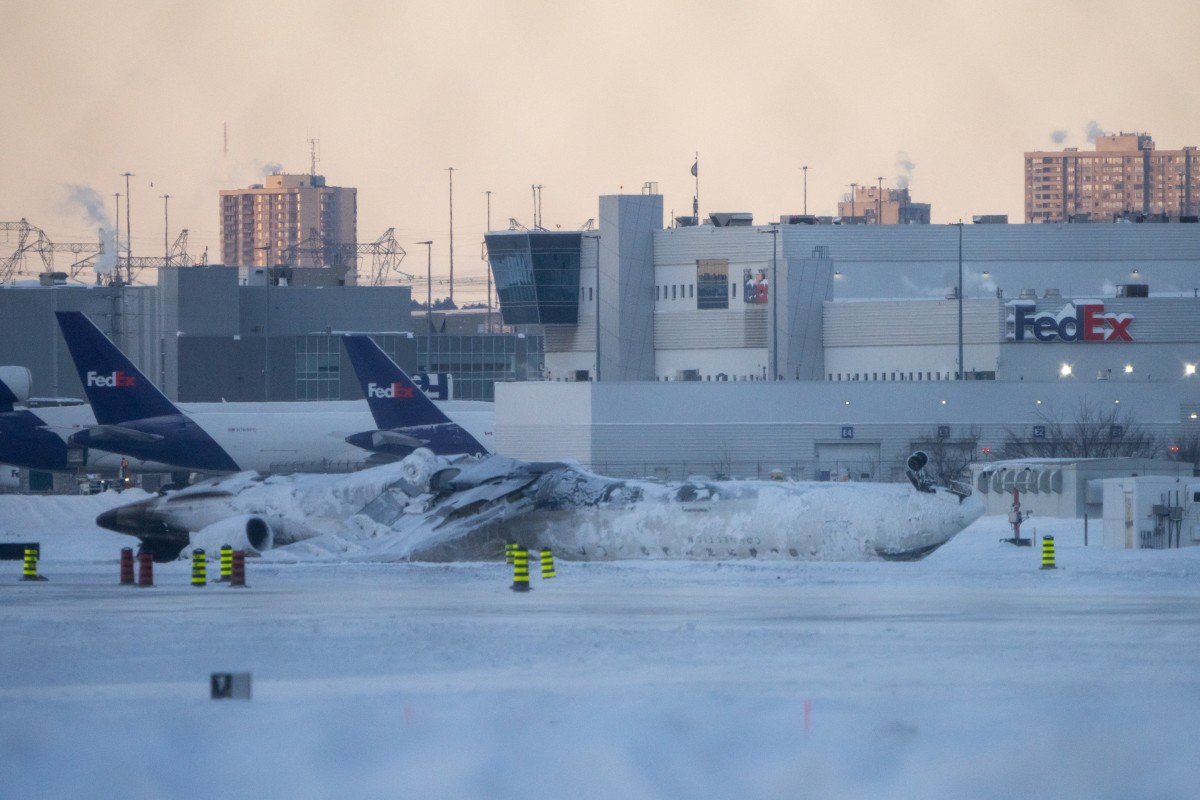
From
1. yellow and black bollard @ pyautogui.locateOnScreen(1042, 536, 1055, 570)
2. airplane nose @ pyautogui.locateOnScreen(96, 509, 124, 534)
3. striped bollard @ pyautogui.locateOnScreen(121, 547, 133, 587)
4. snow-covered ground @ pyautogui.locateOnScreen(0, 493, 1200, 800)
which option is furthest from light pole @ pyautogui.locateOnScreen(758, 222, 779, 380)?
snow-covered ground @ pyautogui.locateOnScreen(0, 493, 1200, 800)

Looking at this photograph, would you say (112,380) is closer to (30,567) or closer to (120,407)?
(120,407)

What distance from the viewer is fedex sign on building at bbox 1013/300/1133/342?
98188mm

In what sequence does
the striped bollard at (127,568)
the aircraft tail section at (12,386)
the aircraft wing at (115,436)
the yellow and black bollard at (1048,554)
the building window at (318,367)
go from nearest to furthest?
1. the striped bollard at (127,568)
2. the yellow and black bollard at (1048,554)
3. the aircraft tail section at (12,386)
4. the aircraft wing at (115,436)
5. the building window at (318,367)

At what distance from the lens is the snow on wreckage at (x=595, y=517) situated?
40000 millimetres

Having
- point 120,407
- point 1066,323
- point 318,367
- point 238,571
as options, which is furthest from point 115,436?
point 318,367

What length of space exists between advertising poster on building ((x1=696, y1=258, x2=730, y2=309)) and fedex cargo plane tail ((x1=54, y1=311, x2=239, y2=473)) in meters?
40.9

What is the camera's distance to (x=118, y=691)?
21.2 m

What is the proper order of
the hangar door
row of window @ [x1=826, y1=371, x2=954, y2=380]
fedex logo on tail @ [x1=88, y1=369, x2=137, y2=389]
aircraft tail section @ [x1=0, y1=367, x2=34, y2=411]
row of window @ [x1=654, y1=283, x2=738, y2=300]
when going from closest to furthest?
aircraft tail section @ [x1=0, y1=367, x2=34, y2=411] → fedex logo on tail @ [x1=88, y1=369, x2=137, y2=389] → the hangar door → row of window @ [x1=826, y1=371, x2=954, y2=380] → row of window @ [x1=654, y1=283, x2=738, y2=300]

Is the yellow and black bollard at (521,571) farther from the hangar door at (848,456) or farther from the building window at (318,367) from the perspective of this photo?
the building window at (318,367)

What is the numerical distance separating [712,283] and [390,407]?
34.6 m

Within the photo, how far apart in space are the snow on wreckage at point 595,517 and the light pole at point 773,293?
55.4 meters

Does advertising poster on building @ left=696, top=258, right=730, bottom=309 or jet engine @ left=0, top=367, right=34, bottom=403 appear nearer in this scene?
jet engine @ left=0, top=367, right=34, bottom=403

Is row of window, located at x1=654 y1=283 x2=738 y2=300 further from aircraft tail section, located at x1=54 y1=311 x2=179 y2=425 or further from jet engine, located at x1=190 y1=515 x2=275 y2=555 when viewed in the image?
jet engine, located at x1=190 y1=515 x2=275 y2=555

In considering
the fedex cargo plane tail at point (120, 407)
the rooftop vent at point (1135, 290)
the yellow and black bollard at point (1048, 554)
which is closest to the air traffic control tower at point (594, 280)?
the rooftop vent at point (1135, 290)
